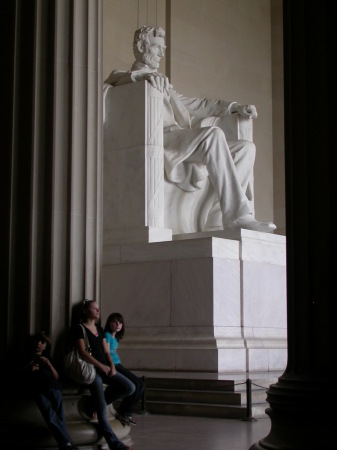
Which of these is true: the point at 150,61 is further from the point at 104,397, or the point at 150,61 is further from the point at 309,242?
the point at 309,242

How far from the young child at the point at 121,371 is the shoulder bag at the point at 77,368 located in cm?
121

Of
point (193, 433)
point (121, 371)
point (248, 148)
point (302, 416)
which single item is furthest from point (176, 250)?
point (302, 416)

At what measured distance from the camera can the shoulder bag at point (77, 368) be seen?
5.33 meters

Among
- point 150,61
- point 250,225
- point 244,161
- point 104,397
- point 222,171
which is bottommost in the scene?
point 104,397

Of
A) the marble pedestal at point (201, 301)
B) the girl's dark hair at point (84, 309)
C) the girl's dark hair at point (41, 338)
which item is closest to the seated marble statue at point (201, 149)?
the marble pedestal at point (201, 301)

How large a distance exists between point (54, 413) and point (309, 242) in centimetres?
200

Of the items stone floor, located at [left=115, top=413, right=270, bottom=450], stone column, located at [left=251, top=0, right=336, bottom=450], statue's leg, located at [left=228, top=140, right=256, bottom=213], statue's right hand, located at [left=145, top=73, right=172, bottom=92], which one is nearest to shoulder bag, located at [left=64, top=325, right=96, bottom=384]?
stone floor, located at [left=115, top=413, right=270, bottom=450]

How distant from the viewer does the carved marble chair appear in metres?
10.4

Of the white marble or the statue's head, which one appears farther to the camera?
the statue's head

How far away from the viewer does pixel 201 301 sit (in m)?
9.46

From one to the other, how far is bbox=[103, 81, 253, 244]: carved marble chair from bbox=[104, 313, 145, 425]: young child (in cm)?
343

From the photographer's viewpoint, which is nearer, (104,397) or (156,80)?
(104,397)

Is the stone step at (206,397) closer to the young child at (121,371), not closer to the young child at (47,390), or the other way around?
the young child at (121,371)

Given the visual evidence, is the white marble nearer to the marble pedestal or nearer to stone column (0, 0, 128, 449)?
the marble pedestal
